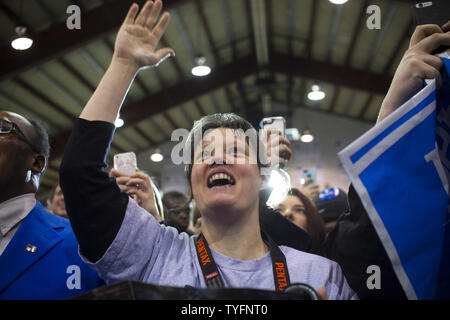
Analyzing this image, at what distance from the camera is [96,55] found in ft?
28.7

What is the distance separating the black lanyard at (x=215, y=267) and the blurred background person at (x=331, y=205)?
1.78 m

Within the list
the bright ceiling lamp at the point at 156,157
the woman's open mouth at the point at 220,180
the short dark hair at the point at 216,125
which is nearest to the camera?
the woman's open mouth at the point at 220,180

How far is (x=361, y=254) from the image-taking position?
3.58 feet

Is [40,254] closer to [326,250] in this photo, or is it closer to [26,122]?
[26,122]

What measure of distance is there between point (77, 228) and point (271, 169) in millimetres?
735

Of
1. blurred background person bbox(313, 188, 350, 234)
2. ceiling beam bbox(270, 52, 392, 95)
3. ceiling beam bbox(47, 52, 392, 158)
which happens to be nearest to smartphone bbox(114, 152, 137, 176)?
blurred background person bbox(313, 188, 350, 234)

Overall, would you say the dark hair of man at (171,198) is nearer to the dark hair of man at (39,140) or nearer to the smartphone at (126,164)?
the smartphone at (126,164)

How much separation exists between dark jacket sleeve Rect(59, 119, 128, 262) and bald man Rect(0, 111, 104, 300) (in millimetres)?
373

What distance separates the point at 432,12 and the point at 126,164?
1.27 metres

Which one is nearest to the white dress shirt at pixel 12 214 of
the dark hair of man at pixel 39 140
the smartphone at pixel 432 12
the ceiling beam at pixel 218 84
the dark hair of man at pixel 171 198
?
the dark hair of man at pixel 39 140

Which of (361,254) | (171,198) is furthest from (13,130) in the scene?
(171,198)

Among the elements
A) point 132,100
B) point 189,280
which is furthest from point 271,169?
point 132,100

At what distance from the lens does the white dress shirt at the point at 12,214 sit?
146 centimetres
